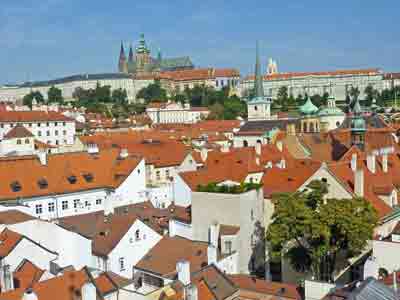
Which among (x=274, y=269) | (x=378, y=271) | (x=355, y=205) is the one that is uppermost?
(x=355, y=205)

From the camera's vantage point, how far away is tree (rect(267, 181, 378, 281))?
28.2 m

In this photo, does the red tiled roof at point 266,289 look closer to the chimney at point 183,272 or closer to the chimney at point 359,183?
the chimney at point 183,272

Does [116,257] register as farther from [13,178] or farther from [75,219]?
[13,178]

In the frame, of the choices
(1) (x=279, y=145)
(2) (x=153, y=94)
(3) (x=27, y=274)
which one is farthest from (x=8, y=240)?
(2) (x=153, y=94)

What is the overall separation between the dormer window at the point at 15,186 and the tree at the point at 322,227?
21.4 metres

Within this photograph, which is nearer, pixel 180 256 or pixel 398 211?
pixel 180 256

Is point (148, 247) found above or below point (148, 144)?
below

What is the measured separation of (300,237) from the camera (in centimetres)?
3059

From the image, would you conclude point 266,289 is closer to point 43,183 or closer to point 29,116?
point 43,183

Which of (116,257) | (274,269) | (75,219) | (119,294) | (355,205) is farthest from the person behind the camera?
(75,219)

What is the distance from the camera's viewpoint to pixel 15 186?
4309cm

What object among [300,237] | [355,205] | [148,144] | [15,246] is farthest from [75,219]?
[148,144]

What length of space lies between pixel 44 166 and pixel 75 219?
822cm

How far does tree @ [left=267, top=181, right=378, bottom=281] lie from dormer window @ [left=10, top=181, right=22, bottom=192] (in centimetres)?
2142
